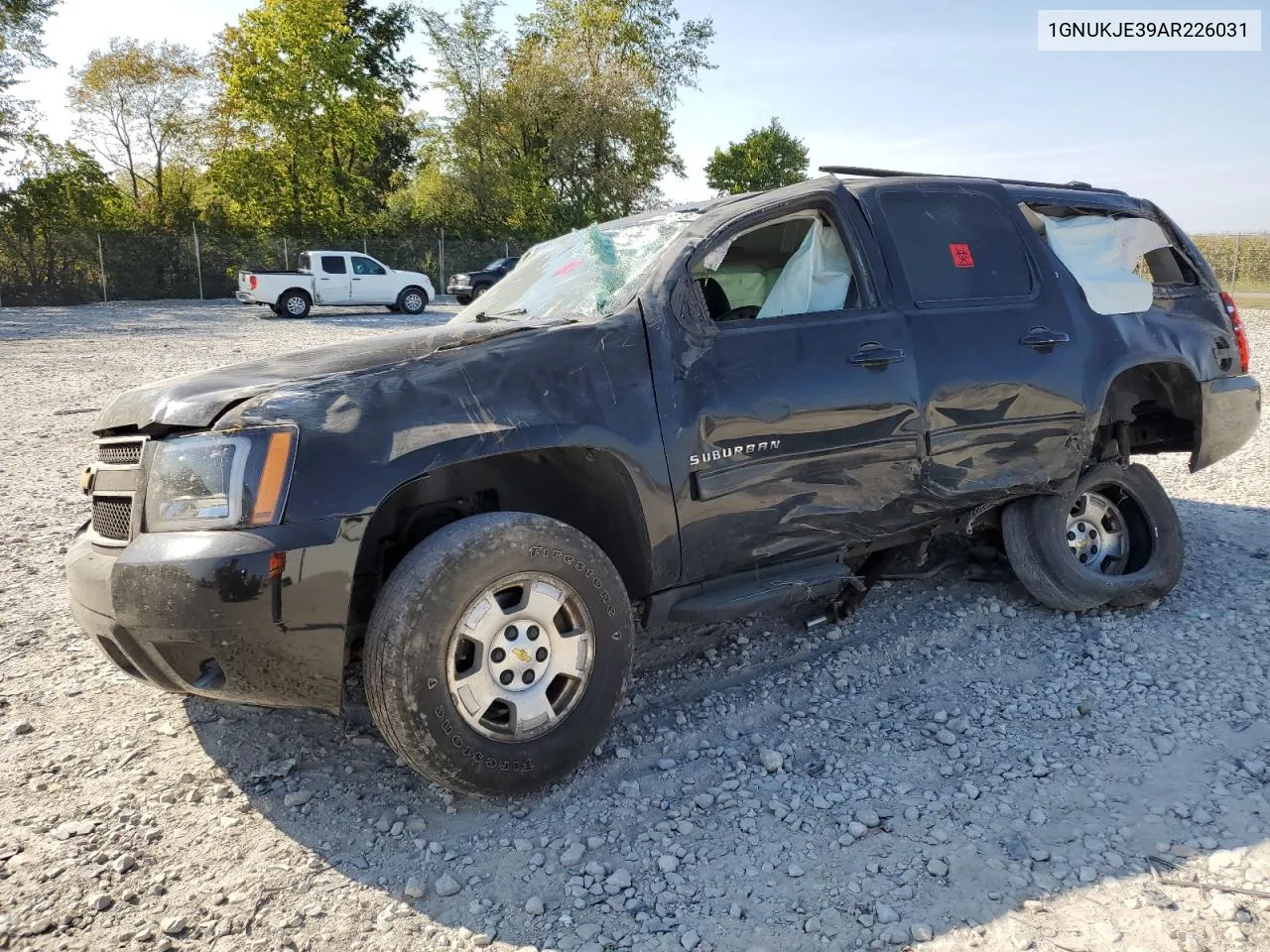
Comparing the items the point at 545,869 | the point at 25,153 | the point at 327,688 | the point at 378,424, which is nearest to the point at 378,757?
the point at 327,688

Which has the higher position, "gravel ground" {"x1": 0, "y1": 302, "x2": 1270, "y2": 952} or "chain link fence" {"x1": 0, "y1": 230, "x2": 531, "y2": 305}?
"chain link fence" {"x1": 0, "y1": 230, "x2": 531, "y2": 305}

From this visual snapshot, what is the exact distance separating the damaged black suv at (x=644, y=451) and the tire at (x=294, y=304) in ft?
69.4

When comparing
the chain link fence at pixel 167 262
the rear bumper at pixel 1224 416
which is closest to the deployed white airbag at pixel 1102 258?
the rear bumper at pixel 1224 416

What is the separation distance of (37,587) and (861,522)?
413cm

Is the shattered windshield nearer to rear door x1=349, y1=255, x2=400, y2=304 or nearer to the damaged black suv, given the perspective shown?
the damaged black suv

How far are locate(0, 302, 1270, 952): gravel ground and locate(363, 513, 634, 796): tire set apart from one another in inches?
9.2

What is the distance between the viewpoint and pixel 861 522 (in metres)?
3.70

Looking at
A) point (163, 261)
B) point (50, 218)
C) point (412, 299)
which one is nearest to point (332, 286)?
point (412, 299)

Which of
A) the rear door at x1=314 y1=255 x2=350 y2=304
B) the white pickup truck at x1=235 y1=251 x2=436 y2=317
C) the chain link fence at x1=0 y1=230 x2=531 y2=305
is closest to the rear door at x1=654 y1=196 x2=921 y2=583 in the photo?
the white pickup truck at x1=235 y1=251 x2=436 y2=317

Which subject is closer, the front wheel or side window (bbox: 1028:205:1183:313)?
side window (bbox: 1028:205:1183:313)

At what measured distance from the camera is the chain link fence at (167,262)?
89.4 ft

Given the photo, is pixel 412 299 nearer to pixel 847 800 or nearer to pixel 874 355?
pixel 874 355

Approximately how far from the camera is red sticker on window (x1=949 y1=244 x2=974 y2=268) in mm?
4066

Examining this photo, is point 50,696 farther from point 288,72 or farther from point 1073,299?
point 288,72
